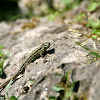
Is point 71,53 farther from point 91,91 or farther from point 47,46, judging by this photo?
point 91,91

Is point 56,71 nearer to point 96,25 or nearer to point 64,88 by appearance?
point 64,88

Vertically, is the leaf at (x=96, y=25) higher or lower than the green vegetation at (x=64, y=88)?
lower

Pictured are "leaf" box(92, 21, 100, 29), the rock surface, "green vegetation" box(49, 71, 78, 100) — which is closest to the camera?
the rock surface

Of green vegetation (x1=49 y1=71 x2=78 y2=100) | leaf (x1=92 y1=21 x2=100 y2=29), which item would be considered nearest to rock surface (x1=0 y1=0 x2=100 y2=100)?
green vegetation (x1=49 y1=71 x2=78 y2=100)

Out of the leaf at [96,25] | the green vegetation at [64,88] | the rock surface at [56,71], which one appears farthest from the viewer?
the leaf at [96,25]

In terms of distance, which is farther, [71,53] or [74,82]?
[71,53]

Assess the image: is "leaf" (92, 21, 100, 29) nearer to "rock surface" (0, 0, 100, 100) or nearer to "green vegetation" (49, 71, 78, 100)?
"rock surface" (0, 0, 100, 100)

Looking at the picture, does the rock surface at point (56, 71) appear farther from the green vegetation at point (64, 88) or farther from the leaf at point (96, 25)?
the leaf at point (96, 25)

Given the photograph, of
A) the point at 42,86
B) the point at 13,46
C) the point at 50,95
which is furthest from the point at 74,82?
the point at 13,46

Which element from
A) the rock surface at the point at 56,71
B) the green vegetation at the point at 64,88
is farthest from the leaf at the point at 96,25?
the green vegetation at the point at 64,88
